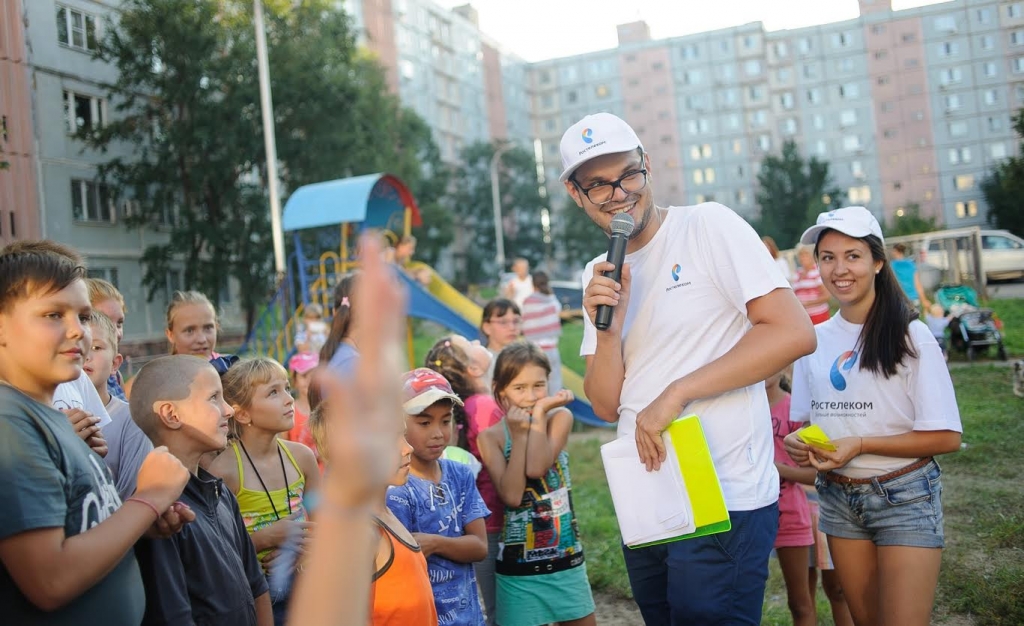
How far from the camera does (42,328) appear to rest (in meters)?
2.29

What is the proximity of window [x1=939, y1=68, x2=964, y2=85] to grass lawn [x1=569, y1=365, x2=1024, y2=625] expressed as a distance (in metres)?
58.7

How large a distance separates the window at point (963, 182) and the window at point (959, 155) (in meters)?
1.05

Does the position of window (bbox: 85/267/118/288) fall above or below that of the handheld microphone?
above

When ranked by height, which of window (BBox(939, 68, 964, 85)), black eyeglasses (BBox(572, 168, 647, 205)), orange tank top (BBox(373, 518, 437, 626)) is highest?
window (BBox(939, 68, 964, 85))

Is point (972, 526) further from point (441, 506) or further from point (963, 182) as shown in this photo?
point (963, 182)

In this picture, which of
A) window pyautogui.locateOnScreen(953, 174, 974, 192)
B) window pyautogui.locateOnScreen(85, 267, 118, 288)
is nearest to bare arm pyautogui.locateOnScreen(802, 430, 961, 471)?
window pyautogui.locateOnScreen(85, 267, 118, 288)

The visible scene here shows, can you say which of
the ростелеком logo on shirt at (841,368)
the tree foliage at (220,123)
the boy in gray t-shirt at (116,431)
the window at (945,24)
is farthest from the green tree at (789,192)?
the boy in gray t-shirt at (116,431)

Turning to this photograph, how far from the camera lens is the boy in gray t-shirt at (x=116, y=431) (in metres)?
2.99

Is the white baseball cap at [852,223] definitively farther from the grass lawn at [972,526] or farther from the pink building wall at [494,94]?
the pink building wall at [494,94]

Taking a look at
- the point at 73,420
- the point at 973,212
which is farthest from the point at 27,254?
the point at 973,212

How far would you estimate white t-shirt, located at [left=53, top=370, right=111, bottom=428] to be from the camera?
3100mm

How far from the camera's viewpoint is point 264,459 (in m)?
3.75

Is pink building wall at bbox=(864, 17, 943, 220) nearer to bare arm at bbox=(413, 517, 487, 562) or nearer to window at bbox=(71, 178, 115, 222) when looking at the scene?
window at bbox=(71, 178, 115, 222)

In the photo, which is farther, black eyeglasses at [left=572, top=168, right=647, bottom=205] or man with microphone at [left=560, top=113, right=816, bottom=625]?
black eyeglasses at [left=572, top=168, right=647, bottom=205]
